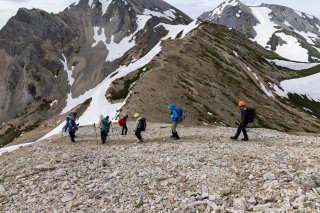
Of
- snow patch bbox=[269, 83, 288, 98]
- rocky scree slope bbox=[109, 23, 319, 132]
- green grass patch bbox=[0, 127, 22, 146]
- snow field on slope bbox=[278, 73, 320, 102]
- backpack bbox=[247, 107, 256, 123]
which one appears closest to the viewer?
backpack bbox=[247, 107, 256, 123]

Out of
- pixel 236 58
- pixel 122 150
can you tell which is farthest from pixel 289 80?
pixel 122 150

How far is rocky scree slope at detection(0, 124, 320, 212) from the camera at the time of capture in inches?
617

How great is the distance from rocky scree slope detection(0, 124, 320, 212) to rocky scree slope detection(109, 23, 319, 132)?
30889mm

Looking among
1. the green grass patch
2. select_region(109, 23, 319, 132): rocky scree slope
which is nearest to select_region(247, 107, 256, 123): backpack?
select_region(109, 23, 319, 132): rocky scree slope

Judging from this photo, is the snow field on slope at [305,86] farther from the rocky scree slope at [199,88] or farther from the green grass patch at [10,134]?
the green grass patch at [10,134]

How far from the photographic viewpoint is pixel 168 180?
18812 millimetres

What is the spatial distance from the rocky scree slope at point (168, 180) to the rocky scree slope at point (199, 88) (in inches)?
1216

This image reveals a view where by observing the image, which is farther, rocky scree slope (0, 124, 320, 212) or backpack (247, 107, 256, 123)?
backpack (247, 107, 256, 123)

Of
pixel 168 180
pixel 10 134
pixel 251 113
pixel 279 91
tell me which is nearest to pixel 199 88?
pixel 251 113

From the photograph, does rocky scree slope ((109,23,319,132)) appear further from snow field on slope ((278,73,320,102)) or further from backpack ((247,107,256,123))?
backpack ((247,107,256,123))

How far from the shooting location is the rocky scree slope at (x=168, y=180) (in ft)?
51.4

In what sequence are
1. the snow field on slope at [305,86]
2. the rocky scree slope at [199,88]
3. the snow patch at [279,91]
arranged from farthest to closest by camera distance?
the snow field on slope at [305,86] < the snow patch at [279,91] < the rocky scree slope at [199,88]

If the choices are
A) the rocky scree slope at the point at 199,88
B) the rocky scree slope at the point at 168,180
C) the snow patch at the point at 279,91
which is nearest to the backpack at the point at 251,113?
the rocky scree slope at the point at 168,180

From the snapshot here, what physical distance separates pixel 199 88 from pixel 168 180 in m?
67.9
